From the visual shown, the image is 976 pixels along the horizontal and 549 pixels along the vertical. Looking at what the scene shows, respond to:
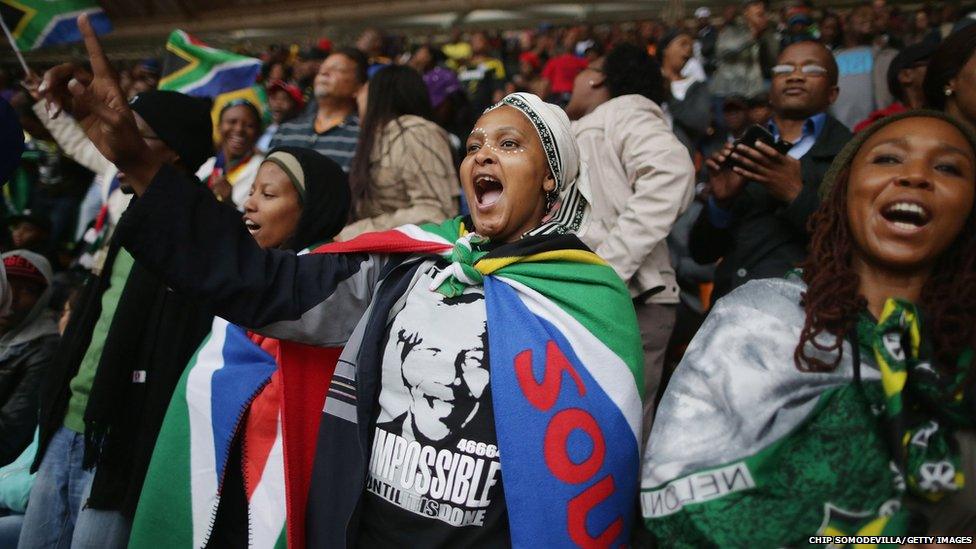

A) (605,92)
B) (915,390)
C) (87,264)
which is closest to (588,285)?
(915,390)

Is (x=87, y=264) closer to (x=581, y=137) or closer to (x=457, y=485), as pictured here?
(x=581, y=137)

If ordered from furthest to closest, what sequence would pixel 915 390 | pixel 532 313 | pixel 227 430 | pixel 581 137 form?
pixel 581 137, pixel 227 430, pixel 532 313, pixel 915 390

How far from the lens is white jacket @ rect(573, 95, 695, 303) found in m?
3.27

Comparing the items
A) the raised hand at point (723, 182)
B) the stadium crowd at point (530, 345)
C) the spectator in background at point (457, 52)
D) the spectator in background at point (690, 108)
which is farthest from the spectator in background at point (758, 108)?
the spectator in background at point (457, 52)

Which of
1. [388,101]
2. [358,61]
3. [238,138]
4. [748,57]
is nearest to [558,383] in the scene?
[388,101]

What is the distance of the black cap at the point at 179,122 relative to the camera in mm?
3117

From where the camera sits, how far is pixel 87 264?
17.3ft

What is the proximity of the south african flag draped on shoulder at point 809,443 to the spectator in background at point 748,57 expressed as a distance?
5589 millimetres

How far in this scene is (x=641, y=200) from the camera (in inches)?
131

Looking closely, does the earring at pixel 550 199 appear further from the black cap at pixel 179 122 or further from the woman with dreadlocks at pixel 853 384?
the black cap at pixel 179 122

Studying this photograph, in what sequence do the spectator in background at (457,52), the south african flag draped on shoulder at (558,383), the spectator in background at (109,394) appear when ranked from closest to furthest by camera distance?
the south african flag draped on shoulder at (558,383)
the spectator in background at (109,394)
the spectator in background at (457,52)

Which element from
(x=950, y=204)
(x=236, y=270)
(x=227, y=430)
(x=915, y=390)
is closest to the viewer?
(x=915, y=390)

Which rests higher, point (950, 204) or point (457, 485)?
point (950, 204)

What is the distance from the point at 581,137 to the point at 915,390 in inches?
86.8
